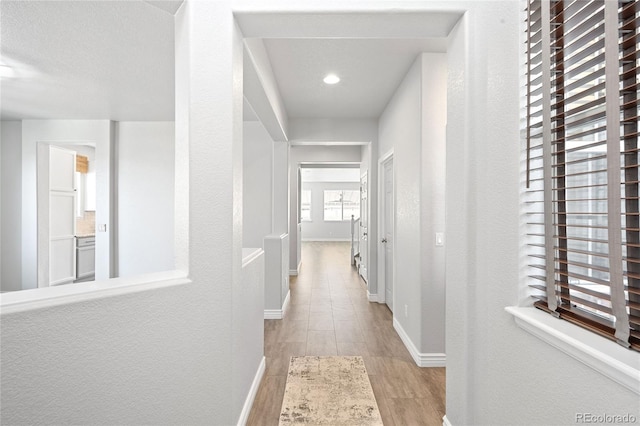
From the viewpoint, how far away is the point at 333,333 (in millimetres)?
3482

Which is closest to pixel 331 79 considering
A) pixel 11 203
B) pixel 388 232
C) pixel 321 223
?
pixel 388 232

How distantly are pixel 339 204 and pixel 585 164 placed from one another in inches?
490

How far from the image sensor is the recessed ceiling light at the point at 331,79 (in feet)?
11.2

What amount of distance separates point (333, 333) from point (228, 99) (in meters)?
2.66

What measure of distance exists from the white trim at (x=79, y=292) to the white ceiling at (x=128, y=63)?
1.32 m

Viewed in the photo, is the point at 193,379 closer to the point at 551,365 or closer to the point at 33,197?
the point at 551,365

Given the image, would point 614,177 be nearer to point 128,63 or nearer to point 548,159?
point 548,159

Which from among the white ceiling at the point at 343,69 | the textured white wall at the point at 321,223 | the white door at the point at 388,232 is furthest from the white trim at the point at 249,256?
the textured white wall at the point at 321,223

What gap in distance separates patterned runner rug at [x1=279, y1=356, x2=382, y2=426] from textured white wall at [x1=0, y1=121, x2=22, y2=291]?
4412 millimetres

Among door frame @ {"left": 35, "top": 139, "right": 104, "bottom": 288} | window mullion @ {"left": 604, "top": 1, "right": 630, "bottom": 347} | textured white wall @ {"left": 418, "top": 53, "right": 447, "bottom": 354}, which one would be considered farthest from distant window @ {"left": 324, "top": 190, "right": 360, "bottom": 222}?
window mullion @ {"left": 604, "top": 1, "right": 630, "bottom": 347}

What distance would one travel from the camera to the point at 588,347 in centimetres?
105

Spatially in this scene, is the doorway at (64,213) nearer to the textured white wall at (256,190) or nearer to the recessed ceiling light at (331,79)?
the textured white wall at (256,190)

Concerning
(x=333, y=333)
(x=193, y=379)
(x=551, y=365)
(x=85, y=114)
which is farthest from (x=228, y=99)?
(x=85, y=114)

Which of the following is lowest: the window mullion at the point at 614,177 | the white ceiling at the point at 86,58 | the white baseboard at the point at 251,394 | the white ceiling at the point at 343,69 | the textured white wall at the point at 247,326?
the white baseboard at the point at 251,394
